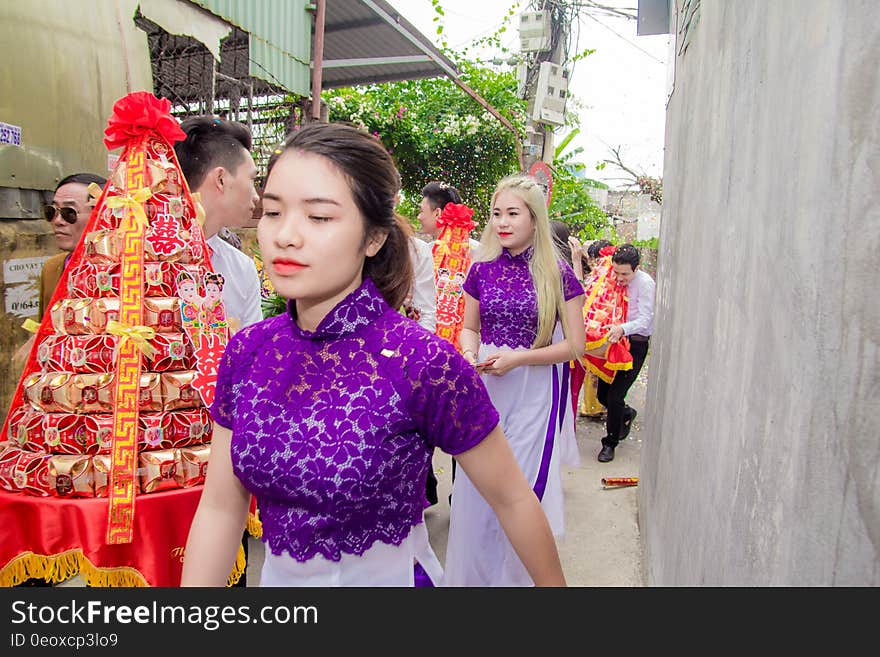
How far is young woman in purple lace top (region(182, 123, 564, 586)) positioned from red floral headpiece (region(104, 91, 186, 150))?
89 centimetres

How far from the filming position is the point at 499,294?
3557 mm

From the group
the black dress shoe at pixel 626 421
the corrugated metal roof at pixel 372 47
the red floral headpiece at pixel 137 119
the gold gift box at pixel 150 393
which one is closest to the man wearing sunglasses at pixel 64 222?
the red floral headpiece at pixel 137 119

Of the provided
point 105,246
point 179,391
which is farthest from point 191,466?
point 105,246

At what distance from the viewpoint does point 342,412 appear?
1.36m

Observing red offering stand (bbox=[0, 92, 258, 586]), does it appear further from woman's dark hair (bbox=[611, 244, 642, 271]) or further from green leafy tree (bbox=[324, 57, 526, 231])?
green leafy tree (bbox=[324, 57, 526, 231])

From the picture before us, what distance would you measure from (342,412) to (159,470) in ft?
3.01

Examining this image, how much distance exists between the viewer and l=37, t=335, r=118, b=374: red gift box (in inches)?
79.3

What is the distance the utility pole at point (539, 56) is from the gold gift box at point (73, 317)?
867 cm

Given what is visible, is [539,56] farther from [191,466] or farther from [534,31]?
[191,466]

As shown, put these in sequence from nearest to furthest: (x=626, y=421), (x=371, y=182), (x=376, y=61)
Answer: (x=371, y=182)
(x=626, y=421)
(x=376, y=61)

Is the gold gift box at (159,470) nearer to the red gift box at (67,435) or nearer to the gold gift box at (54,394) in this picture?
the red gift box at (67,435)

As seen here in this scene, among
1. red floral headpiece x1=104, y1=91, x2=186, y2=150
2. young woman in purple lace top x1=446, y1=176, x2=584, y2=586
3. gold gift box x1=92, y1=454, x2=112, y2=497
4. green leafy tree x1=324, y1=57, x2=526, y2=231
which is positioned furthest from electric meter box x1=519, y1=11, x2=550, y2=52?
gold gift box x1=92, y1=454, x2=112, y2=497

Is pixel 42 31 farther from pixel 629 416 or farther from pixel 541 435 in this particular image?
pixel 629 416

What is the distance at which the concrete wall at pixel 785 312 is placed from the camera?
0.97m
